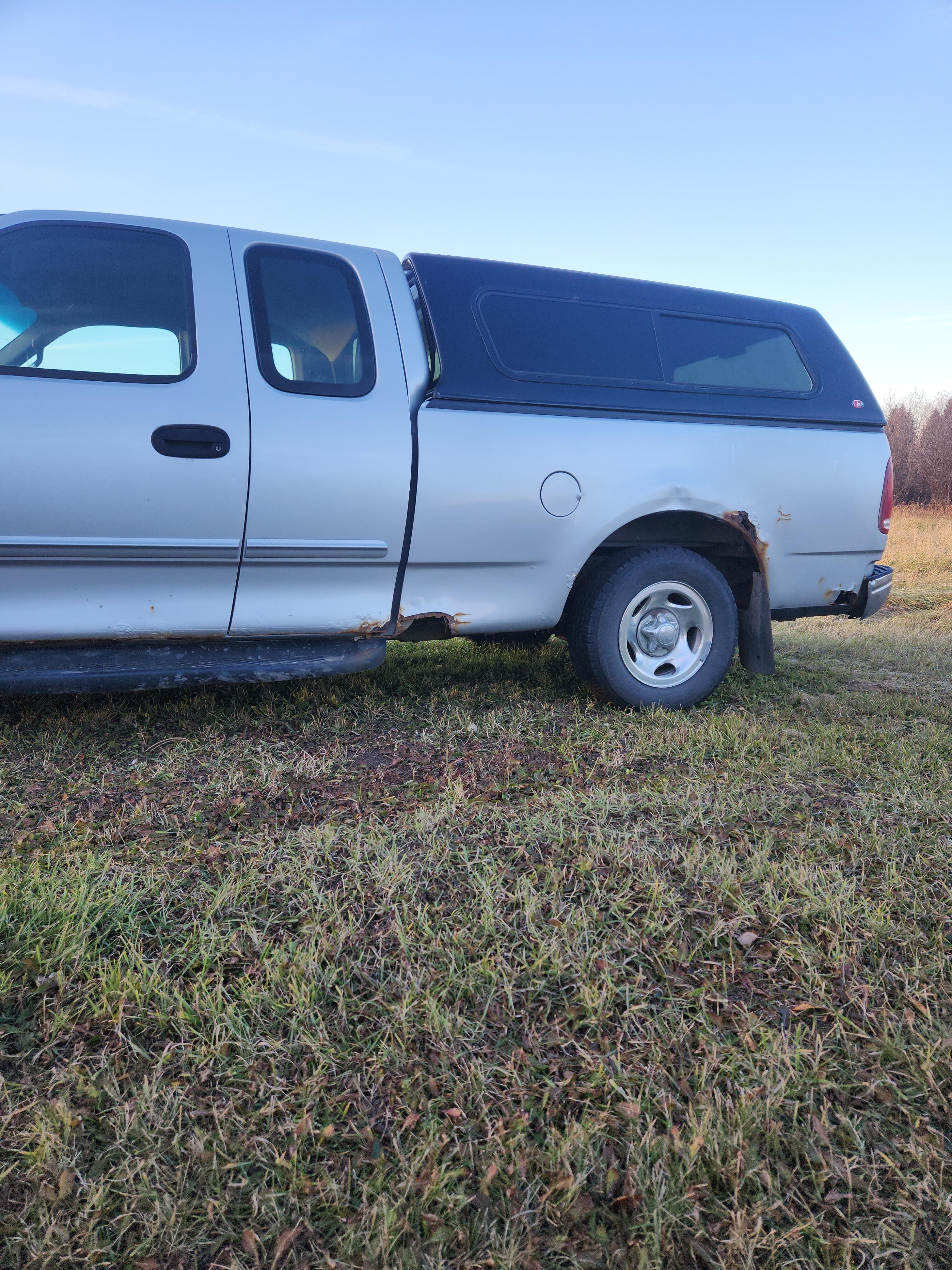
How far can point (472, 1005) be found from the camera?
1767mm

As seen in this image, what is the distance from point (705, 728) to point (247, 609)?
2.02 m

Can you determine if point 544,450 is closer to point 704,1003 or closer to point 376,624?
point 376,624

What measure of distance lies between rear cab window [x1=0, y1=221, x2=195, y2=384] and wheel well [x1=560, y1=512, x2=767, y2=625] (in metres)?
1.97

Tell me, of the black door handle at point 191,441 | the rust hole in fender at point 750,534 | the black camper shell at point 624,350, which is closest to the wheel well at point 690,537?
the rust hole in fender at point 750,534

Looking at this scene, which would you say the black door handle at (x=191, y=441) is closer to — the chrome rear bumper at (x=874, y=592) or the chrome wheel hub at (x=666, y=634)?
the chrome wheel hub at (x=666, y=634)

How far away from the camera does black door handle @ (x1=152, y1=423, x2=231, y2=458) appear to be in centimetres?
289

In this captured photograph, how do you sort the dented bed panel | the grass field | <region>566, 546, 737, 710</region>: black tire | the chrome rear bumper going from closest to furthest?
the grass field < the dented bed panel < <region>566, 546, 737, 710</region>: black tire < the chrome rear bumper

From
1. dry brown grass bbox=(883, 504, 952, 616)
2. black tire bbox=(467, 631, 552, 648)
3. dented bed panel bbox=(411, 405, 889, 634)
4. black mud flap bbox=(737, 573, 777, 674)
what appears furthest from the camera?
dry brown grass bbox=(883, 504, 952, 616)

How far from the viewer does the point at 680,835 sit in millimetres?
2490

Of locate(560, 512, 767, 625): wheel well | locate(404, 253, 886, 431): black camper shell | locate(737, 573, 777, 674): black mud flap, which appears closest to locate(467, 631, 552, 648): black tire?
locate(560, 512, 767, 625): wheel well

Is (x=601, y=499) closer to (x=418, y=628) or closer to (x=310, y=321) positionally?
(x=418, y=628)

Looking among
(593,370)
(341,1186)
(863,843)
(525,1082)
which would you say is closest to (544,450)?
(593,370)

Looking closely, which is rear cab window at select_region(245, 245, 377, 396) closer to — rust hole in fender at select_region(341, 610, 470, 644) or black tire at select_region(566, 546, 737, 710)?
rust hole in fender at select_region(341, 610, 470, 644)

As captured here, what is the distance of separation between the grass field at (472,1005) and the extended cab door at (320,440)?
62 centimetres
